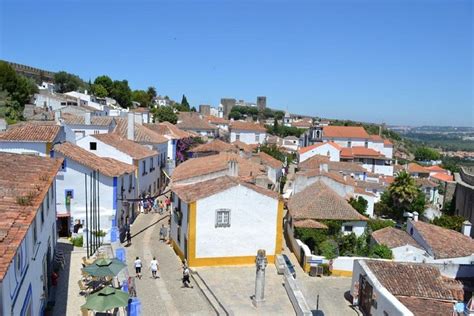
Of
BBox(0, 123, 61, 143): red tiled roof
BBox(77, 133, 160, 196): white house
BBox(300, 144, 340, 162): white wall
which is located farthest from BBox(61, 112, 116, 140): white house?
BBox(300, 144, 340, 162): white wall

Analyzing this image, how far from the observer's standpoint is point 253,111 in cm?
15075

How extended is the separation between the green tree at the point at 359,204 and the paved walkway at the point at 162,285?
18.8 metres

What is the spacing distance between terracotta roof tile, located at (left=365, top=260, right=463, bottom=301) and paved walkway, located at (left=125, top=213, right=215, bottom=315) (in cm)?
842

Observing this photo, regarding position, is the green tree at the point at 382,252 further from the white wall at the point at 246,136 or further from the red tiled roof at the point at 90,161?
the white wall at the point at 246,136

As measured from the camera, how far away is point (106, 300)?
559 inches

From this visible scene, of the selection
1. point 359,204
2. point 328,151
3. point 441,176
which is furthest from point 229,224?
point 441,176

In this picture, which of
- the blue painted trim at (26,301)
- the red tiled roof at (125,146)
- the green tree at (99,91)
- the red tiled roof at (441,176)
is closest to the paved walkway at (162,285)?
the blue painted trim at (26,301)

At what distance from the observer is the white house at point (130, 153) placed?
3331 centimetres

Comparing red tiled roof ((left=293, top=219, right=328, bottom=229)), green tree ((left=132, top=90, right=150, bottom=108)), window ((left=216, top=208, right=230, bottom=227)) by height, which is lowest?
red tiled roof ((left=293, top=219, right=328, bottom=229))

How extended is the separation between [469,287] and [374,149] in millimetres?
60514

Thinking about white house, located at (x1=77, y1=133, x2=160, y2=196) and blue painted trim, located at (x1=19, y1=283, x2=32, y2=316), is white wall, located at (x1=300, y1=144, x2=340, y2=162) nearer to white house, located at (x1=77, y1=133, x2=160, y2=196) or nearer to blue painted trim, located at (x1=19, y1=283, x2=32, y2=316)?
white house, located at (x1=77, y1=133, x2=160, y2=196)

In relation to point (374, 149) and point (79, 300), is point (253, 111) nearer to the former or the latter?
point (374, 149)

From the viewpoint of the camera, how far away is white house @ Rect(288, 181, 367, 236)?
2852cm

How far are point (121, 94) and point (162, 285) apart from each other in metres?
82.4
